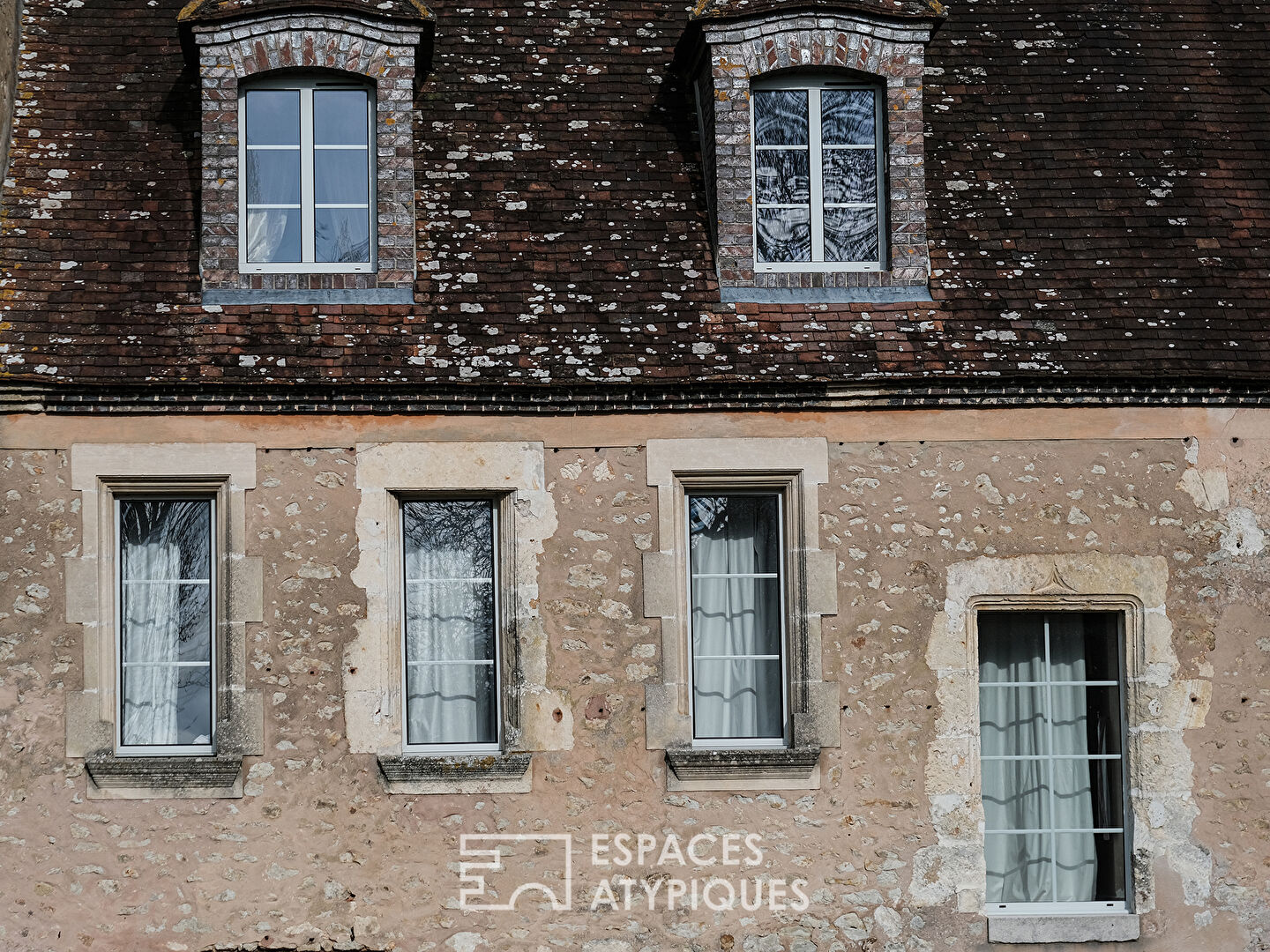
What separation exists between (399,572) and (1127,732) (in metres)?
4.48

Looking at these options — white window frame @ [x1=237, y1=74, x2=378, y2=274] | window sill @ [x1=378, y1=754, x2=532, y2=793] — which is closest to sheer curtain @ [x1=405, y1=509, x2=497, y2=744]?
window sill @ [x1=378, y1=754, x2=532, y2=793]

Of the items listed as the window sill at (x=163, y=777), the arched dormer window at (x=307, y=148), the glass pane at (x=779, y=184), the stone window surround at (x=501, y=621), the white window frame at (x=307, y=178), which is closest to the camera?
the window sill at (x=163, y=777)

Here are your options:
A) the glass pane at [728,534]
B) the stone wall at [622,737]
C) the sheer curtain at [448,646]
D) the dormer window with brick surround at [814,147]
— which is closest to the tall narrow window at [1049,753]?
the stone wall at [622,737]

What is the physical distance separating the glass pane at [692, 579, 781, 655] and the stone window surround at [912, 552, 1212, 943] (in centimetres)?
101

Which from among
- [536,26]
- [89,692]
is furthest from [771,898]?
[536,26]

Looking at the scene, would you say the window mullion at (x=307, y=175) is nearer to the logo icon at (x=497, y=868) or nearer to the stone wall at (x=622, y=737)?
the stone wall at (x=622, y=737)

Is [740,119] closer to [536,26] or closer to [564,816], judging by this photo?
[536,26]

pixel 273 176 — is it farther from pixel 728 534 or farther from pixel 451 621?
pixel 728 534

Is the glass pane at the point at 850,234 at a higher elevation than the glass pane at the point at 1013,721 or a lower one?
higher

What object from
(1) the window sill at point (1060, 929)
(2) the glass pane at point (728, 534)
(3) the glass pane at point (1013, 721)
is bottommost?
(1) the window sill at point (1060, 929)

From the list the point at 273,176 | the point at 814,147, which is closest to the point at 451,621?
the point at 273,176

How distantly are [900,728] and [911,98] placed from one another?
4004mm

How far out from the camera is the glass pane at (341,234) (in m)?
9.59

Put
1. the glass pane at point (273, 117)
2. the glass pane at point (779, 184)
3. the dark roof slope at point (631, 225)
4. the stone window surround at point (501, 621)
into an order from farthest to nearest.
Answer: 1. the glass pane at point (779, 184)
2. the glass pane at point (273, 117)
3. the dark roof slope at point (631, 225)
4. the stone window surround at point (501, 621)
